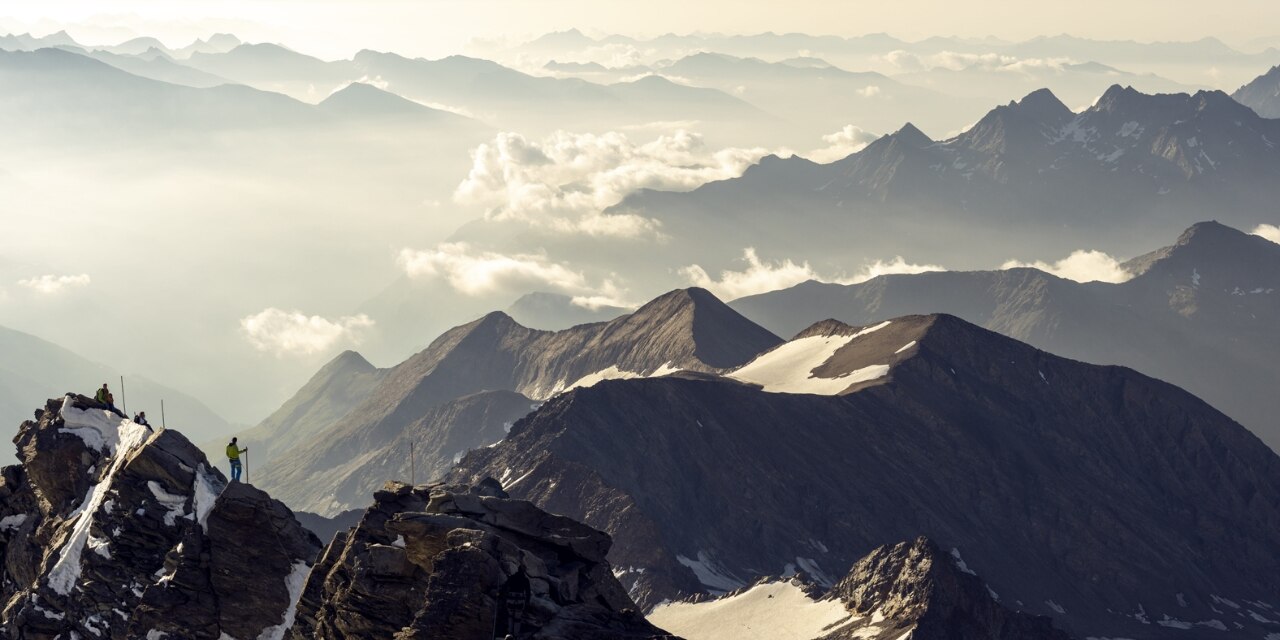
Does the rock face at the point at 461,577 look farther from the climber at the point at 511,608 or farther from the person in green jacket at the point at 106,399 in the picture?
the person in green jacket at the point at 106,399

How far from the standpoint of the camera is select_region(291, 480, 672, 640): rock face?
65.7m

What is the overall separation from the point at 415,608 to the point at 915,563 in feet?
452

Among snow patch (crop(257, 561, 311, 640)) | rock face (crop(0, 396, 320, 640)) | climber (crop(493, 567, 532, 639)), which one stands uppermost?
rock face (crop(0, 396, 320, 640))

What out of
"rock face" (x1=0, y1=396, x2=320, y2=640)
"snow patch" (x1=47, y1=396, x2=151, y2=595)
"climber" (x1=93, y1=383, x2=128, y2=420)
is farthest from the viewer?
"climber" (x1=93, y1=383, x2=128, y2=420)

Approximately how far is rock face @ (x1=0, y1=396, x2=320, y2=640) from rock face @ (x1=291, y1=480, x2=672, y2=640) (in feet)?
22.1

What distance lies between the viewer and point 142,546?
287ft

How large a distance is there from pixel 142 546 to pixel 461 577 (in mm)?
28834

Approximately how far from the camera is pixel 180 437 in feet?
300

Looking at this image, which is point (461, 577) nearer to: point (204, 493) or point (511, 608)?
point (511, 608)

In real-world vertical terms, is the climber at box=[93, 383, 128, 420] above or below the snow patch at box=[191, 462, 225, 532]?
above

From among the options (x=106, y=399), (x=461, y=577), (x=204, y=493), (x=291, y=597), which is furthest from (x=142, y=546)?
(x=461, y=577)

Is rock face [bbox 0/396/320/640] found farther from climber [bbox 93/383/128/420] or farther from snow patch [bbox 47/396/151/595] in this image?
climber [bbox 93/383/128/420]

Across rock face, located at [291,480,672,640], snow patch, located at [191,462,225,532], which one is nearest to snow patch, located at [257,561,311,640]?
rock face, located at [291,480,672,640]

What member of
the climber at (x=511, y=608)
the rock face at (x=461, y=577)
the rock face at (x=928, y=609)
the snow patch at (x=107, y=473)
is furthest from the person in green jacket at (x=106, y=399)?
the rock face at (x=928, y=609)
